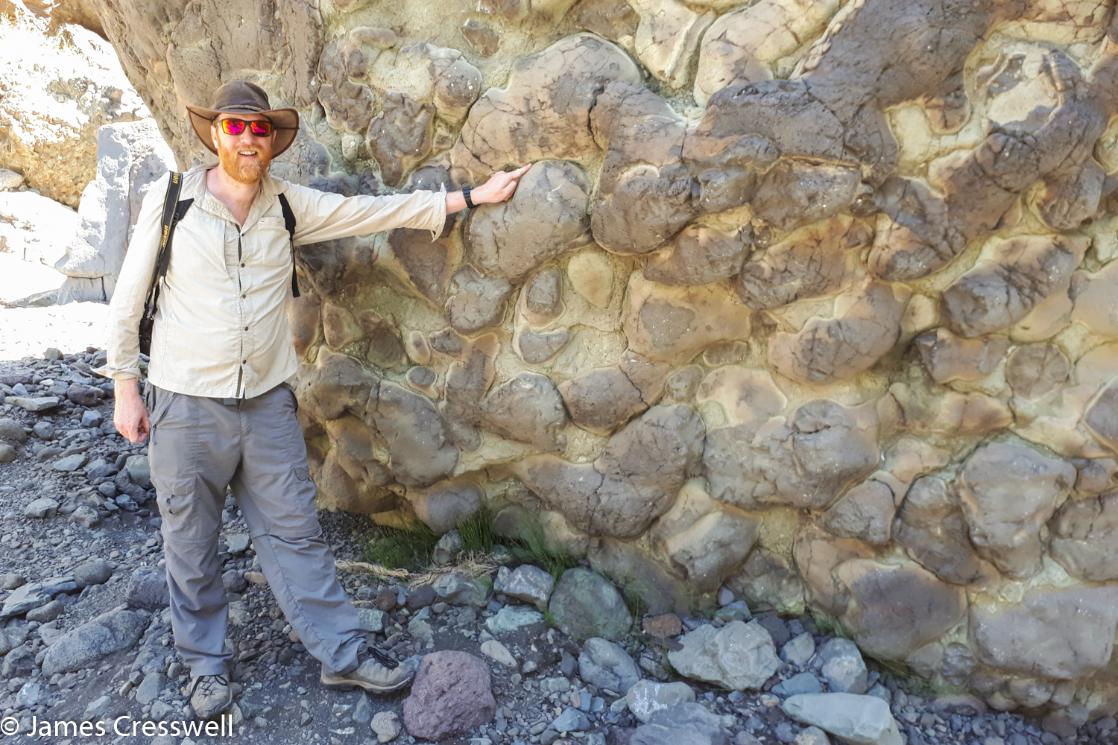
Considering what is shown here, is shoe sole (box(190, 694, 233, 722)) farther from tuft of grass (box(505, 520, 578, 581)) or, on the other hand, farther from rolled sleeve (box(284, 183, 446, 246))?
rolled sleeve (box(284, 183, 446, 246))

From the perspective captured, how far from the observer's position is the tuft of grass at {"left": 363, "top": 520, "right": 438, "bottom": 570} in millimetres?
3625

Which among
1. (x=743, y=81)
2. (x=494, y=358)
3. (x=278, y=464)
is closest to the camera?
(x=743, y=81)

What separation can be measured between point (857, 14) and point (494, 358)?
177 centimetres

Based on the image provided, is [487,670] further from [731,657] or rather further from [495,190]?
[495,190]

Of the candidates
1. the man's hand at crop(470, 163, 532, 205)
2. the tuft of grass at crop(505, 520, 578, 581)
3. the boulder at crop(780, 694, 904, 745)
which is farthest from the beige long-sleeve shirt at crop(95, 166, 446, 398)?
the boulder at crop(780, 694, 904, 745)

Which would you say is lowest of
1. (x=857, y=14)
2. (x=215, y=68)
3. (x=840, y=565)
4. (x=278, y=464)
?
(x=840, y=565)

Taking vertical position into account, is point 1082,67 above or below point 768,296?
above

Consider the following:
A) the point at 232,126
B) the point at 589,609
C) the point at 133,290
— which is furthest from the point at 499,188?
the point at 589,609

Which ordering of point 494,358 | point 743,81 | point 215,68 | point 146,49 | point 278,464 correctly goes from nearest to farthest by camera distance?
point 743,81 < point 278,464 < point 494,358 < point 215,68 < point 146,49

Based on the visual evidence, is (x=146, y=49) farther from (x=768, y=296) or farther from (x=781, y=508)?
(x=781, y=508)

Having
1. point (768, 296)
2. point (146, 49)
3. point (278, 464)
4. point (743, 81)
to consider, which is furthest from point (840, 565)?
point (146, 49)

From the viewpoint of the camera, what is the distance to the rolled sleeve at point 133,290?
2.62m

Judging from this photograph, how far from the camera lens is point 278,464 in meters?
2.82

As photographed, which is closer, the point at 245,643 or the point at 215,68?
the point at 245,643
